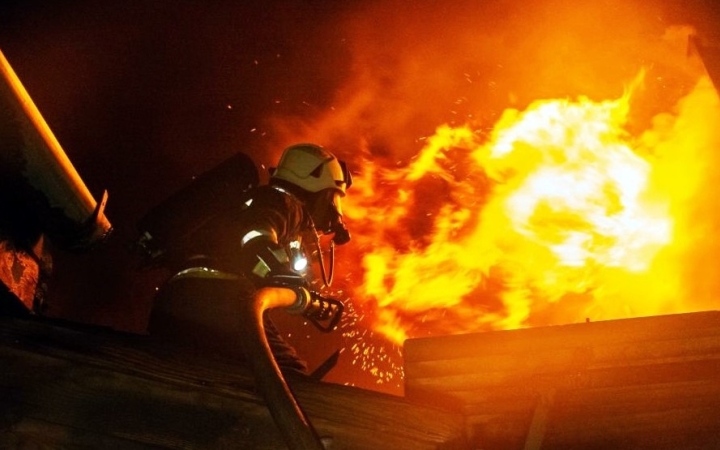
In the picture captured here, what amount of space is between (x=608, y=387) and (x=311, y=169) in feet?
10.3

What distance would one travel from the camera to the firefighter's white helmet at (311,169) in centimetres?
459

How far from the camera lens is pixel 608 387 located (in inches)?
77.7

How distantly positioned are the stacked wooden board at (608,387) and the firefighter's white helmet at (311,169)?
285 cm

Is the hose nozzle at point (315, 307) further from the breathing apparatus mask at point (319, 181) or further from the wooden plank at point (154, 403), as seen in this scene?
the wooden plank at point (154, 403)

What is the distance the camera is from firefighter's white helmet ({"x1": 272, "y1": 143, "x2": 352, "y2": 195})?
4590 mm

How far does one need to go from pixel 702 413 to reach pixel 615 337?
15.6 inches

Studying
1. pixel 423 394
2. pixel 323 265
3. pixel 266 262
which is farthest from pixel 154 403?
pixel 323 265

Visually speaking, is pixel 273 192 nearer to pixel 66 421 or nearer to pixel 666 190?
pixel 66 421

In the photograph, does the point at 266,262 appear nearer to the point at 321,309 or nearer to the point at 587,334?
the point at 321,309

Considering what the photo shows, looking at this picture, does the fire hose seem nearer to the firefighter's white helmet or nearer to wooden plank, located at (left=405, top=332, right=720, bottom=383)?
wooden plank, located at (left=405, top=332, right=720, bottom=383)

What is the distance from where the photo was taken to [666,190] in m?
7.32

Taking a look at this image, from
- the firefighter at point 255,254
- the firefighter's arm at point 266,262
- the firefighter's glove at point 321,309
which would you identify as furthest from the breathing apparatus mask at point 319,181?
the firefighter's arm at point 266,262

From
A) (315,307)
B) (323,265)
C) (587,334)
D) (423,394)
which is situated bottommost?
(423,394)

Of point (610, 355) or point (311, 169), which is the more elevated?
point (311, 169)
